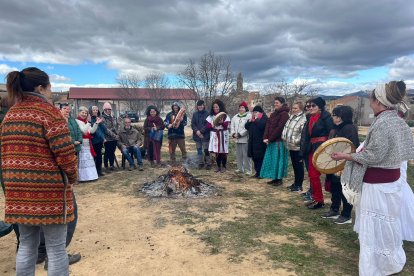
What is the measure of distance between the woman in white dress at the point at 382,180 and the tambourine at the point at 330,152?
56 cm

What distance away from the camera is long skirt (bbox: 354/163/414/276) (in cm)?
308

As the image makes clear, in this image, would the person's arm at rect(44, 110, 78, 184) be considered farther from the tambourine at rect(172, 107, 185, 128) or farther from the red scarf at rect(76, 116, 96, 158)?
the tambourine at rect(172, 107, 185, 128)

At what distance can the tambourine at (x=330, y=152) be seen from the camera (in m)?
3.80

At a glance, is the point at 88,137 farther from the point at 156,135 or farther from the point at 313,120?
the point at 313,120

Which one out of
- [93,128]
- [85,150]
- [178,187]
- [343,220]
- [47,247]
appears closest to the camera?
Answer: [47,247]

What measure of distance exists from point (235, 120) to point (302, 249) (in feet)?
15.5

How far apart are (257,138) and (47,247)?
5.83 m

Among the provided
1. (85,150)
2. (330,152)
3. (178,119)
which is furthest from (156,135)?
(330,152)

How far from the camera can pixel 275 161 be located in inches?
278

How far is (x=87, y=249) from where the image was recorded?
13.0ft

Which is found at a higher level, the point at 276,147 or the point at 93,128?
the point at 93,128

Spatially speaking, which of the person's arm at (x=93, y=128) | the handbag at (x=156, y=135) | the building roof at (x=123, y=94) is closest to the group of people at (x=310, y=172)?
the person's arm at (x=93, y=128)

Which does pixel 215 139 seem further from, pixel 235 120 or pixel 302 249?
pixel 302 249

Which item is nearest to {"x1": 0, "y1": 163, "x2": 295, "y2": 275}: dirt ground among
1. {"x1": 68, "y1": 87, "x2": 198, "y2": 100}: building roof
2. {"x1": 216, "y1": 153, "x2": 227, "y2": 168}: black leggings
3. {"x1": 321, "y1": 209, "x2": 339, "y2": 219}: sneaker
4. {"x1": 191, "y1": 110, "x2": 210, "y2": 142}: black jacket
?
{"x1": 321, "y1": 209, "x2": 339, "y2": 219}: sneaker
